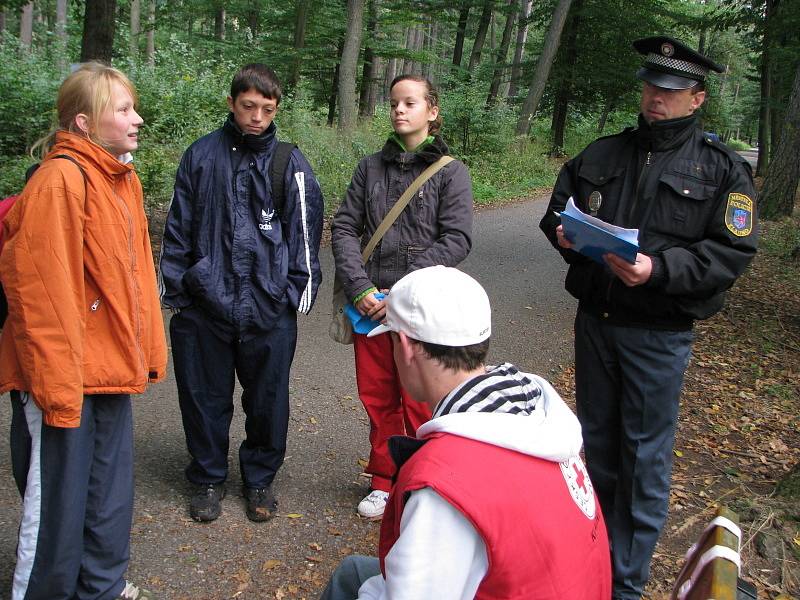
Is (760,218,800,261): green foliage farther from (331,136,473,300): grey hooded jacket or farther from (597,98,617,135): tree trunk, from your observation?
(597,98,617,135): tree trunk

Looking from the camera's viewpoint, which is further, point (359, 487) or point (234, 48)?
point (234, 48)

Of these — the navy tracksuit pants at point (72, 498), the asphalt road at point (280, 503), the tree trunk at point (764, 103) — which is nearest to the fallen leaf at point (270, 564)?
the asphalt road at point (280, 503)

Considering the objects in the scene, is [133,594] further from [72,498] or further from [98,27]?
[98,27]

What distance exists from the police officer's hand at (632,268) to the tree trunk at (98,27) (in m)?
8.31

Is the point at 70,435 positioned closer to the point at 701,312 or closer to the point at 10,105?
the point at 701,312

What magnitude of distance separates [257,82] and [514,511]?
2.63 metres

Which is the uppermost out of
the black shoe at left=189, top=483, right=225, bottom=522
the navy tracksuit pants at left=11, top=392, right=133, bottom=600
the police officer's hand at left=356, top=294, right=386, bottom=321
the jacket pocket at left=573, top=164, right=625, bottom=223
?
the jacket pocket at left=573, top=164, right=625, bottom=223

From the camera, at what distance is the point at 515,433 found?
59.3 inches

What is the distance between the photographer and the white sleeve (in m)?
1.38

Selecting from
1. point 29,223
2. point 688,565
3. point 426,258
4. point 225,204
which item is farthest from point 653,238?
point 29,223

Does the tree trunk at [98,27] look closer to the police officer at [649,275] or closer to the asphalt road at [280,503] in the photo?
the asphalt road at [280,503]

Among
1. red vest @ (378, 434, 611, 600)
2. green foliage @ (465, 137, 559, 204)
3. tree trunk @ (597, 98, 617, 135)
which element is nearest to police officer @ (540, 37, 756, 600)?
red vest @ (378, 434, 611, 600)

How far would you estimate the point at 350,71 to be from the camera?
1520 centimetres

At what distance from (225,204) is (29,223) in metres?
1.06
